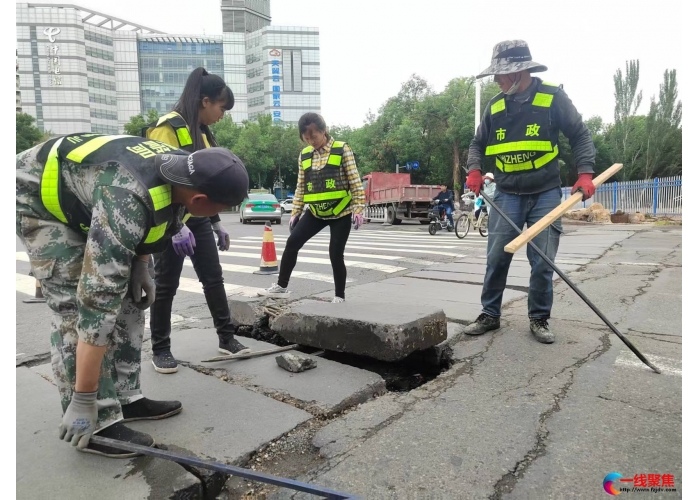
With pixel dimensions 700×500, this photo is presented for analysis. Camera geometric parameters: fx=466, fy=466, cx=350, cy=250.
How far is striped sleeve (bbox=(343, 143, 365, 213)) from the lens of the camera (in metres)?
3.94

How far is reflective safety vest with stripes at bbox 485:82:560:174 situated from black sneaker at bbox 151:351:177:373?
2.52 metres

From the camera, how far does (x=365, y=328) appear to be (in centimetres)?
268

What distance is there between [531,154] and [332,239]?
1710 millimetres

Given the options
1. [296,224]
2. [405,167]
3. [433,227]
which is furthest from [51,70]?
[296,224]

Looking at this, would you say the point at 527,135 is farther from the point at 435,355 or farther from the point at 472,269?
the point at 472,269

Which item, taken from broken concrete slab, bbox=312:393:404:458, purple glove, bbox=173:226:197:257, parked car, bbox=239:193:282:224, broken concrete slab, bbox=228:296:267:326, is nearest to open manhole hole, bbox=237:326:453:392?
broken concrete slab, bbox=312:393:404:458

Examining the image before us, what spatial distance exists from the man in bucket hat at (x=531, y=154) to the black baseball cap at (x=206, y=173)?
222 centimetres

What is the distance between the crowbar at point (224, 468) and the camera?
1468 millimetres

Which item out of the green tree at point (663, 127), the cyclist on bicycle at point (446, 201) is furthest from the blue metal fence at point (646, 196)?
the green tree at point (663, 127)

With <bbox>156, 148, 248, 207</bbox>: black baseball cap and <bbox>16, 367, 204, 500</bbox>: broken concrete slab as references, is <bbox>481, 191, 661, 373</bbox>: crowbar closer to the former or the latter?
<bbox>156, 148, 248, 207</bbox>: black baseball cap

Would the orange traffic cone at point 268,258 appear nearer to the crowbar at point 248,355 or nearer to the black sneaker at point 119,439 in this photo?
the crowbar at point 248,355

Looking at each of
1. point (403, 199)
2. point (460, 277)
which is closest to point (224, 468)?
point (460, 277)

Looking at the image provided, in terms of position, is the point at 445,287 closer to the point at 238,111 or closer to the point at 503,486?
the point at 503,486

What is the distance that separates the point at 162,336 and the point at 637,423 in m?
2.40
